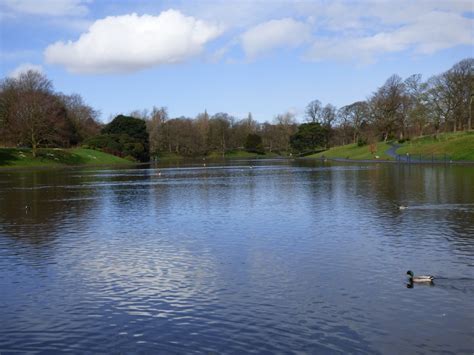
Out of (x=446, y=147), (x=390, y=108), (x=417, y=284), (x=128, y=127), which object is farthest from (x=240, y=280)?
(x=128, y=127)

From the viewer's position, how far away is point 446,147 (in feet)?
282

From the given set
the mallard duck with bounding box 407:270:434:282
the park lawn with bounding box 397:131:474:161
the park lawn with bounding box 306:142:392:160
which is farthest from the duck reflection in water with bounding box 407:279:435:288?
the park lawn with bounding box 306:142:392:160

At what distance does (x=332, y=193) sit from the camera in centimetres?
3850

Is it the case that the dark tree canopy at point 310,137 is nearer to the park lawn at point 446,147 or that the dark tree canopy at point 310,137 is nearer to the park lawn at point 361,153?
the park lawn at point 361,153

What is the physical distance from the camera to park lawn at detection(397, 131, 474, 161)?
78881 mm

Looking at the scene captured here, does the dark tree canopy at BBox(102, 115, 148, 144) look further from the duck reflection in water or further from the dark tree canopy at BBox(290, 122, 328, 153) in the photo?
the duck reflection in water

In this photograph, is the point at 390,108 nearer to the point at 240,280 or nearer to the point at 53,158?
the point at 53,158

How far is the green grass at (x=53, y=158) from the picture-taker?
3782 inches

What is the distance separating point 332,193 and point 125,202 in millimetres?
15157

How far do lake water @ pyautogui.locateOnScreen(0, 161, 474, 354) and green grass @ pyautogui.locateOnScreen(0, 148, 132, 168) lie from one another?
7158cm

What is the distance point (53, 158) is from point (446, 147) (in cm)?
7481

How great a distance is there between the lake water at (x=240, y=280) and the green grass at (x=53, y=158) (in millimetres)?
71581

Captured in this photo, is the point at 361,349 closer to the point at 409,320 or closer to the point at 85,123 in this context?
the point at 409,320

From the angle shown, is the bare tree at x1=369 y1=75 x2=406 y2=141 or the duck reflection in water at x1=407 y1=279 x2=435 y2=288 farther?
the bare tree at x1=369 y1=75 x2=406 y2=141
